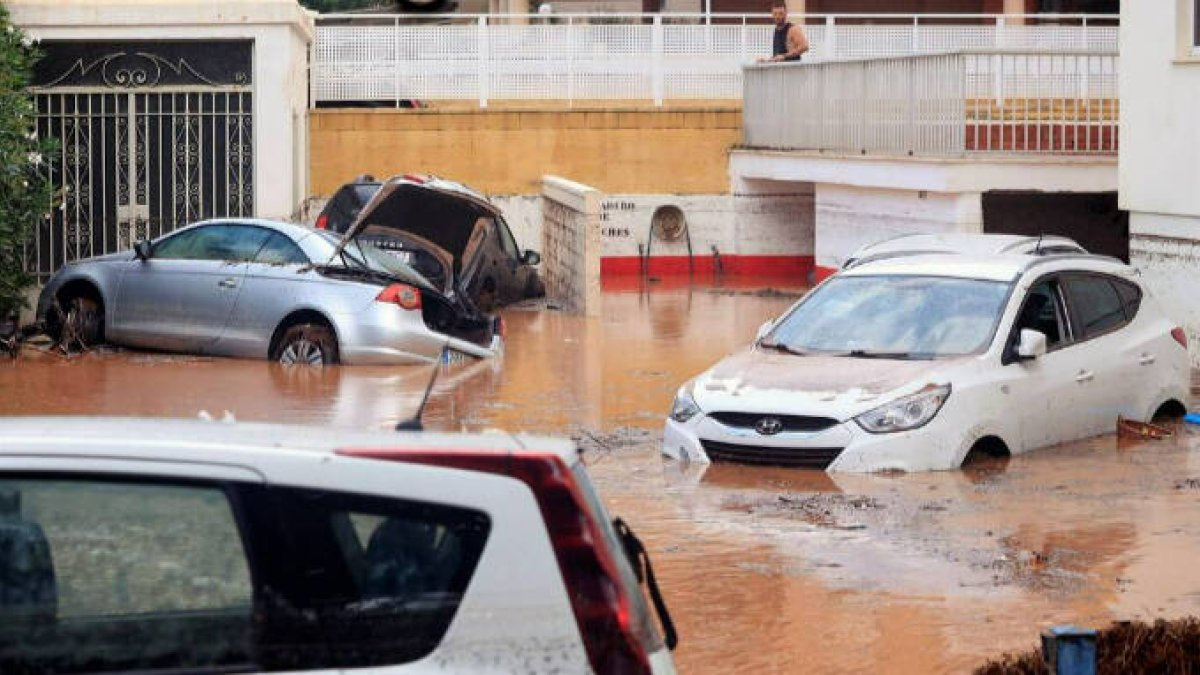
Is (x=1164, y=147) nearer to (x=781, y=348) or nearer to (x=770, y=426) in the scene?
(x=781, y=348)

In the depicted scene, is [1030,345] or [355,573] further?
[1030,345]

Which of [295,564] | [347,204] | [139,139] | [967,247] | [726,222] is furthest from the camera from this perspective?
[726,222]

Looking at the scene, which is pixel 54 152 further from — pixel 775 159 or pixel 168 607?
pixel 168 607

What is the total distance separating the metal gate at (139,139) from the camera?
23.7 meters

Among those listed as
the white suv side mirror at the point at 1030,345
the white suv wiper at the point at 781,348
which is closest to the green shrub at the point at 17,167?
the white suv wiper at the point at 781,348

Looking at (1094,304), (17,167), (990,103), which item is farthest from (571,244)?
(1094,304)

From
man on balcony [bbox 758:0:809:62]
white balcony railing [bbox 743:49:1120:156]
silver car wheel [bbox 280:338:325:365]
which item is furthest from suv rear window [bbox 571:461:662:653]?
man on balcony [bbox 758:0:809:62]

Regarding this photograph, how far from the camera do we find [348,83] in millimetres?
31156

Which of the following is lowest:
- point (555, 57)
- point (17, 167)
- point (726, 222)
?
point (726, 222)

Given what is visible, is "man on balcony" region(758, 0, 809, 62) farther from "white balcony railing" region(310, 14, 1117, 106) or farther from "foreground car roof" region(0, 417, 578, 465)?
"foreground car roof" region(0, 417, 578, 465)

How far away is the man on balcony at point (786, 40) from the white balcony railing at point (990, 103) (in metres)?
4.38

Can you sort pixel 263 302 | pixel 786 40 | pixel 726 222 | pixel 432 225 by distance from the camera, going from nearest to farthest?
1. pixel 263 302
2. pixel 432 225
3. pixel 786 40
4. pixel 726 222

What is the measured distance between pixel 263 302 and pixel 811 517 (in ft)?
28.5

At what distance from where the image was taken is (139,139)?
24.0 metres
